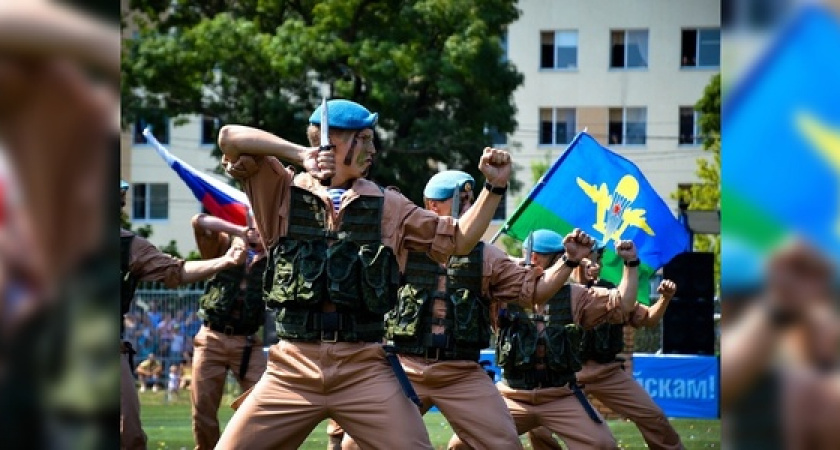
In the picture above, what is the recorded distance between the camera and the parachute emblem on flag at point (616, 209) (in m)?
16.2

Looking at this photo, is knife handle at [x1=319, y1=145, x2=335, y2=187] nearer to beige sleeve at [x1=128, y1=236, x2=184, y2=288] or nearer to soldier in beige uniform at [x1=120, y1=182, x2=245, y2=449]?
soldier in beige uniform at [x1=120, y1=182, x2=245, y2=449]

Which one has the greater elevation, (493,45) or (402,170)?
(493,45)

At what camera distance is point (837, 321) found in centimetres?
250

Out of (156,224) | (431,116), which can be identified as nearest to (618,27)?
(156,224)

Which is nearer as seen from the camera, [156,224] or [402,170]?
[402,170]

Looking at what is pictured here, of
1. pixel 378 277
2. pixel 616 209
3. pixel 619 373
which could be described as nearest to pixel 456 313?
pixel 378 277

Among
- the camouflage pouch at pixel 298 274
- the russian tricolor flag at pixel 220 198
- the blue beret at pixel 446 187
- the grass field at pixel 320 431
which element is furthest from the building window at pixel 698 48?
the camouflage pouch at pixel 298 274

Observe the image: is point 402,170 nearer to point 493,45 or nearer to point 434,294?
point 493,45

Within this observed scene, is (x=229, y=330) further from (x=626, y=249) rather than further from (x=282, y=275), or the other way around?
(x=282, y=275)

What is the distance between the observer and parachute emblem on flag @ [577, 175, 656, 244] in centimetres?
→ 1619

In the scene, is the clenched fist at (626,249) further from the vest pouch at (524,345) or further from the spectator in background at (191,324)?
the spectator in background at (191,324)

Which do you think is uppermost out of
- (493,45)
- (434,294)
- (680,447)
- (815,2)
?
(493,45)

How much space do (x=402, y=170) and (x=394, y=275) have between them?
28.2m

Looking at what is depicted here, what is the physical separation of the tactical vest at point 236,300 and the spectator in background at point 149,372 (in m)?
13.2
